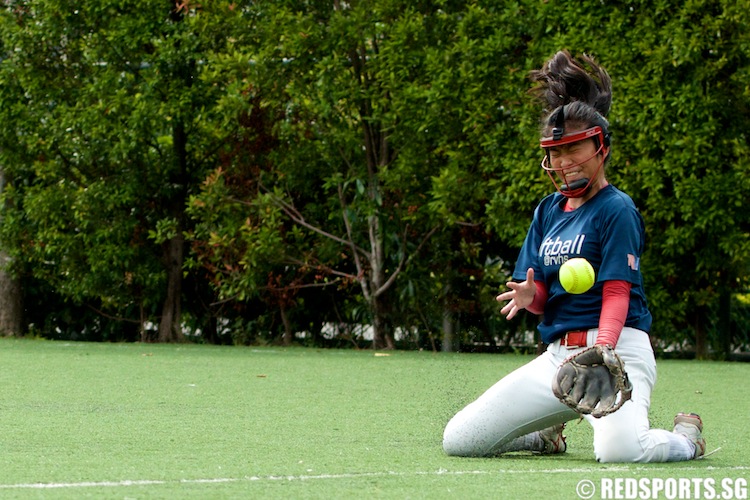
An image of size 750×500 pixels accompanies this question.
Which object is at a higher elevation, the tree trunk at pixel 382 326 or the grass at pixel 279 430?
the tree trunk at pixel 382 326

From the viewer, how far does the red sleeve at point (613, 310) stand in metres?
5.12

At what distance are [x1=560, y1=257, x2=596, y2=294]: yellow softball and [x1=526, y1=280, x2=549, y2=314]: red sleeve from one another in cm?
27

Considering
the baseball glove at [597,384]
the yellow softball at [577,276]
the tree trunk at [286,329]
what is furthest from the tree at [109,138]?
the baseball glove at [597,384]

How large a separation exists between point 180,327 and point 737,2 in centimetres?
735

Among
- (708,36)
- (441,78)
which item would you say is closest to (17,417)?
(441,78)

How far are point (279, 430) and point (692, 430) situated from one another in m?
2.09

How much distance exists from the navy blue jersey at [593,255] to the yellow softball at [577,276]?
5 centimetres

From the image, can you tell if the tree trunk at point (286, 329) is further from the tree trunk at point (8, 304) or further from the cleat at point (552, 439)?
the cleat at point (552, 439)

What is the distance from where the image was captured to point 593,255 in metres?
5.45

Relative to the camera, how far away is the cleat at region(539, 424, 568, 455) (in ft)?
18.8

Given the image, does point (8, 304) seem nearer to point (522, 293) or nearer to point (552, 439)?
point (552, 439)

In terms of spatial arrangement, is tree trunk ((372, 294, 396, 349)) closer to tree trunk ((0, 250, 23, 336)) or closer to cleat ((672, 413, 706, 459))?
tree trunk ((0, 250, 23, 336))

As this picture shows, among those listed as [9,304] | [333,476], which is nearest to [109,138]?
[9,304]

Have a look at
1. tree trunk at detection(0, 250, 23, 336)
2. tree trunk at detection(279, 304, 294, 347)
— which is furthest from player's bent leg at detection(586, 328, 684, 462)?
tree trunk at detection(0, 250, 23, 336)
